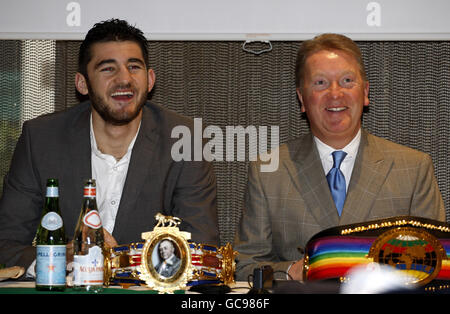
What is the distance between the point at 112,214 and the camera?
239cm

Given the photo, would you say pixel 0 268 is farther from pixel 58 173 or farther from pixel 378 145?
pixel 378 145

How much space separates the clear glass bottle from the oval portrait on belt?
0.14 m

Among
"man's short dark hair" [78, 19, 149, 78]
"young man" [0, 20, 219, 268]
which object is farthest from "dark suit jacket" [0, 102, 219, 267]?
"man's short dark hair" [78, 19, 149, 78]

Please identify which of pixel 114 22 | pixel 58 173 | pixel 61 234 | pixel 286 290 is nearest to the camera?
pixel 286 290

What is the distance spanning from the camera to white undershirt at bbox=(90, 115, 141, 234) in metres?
2.40

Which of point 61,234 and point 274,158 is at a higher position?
point 274,158

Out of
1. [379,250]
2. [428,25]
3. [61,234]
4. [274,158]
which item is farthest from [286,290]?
[428,25]

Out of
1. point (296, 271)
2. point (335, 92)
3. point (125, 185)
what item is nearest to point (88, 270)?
point (296, 271)

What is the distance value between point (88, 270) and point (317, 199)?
1052 millimetres

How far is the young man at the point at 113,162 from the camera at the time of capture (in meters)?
2.30

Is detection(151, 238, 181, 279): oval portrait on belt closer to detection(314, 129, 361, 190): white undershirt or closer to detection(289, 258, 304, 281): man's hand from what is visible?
detection(289, 258, 304, 281): man's hand

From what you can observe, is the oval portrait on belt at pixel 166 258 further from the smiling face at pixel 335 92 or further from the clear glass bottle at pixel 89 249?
the smiling face at pixel 335 92

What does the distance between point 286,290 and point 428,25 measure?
1736mm

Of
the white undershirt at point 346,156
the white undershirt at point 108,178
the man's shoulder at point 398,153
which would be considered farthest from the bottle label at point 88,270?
the man's shoulder at point 398,153
